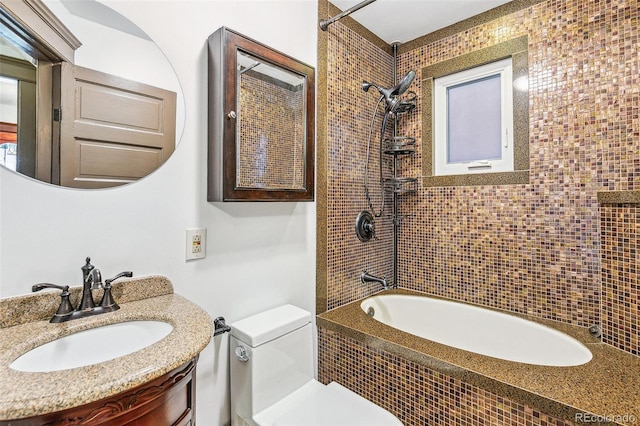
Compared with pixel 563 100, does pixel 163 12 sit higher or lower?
higher

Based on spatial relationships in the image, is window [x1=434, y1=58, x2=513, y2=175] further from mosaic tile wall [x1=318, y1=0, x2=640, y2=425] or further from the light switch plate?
the light switch plate

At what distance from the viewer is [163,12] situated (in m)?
1.34

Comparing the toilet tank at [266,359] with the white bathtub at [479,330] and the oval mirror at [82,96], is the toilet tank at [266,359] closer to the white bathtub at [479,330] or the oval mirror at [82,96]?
the white bathtub at [479,330]

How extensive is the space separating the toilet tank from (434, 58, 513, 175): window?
1.57 m

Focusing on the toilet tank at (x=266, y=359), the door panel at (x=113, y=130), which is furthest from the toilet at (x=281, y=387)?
the door panel at (x=113, y=130)

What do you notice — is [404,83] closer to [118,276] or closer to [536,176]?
[536,176]

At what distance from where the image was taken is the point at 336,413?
142 cm

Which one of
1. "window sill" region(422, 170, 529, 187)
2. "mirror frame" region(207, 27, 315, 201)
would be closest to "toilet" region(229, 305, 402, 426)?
"mirror frame" region(207, 27, 315, 201)

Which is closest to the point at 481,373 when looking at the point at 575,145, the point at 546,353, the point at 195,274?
the point at 546,353

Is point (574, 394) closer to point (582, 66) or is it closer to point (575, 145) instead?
point (575, 145)

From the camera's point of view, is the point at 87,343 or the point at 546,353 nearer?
the point at 87,343

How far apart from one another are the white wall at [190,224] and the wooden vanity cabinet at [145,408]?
0.51 meters

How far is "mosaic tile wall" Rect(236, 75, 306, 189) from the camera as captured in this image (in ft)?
4.92

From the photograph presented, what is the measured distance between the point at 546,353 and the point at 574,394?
0.78m
